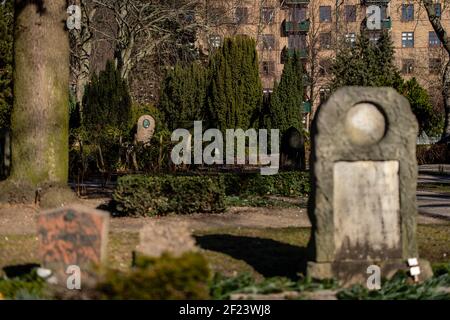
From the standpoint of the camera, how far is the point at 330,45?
47.0 metres

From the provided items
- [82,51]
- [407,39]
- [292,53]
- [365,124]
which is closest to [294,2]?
[292,53]

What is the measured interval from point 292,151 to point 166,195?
7.81 m

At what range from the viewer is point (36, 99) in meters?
12.4

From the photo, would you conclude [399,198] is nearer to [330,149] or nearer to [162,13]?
[330,149]

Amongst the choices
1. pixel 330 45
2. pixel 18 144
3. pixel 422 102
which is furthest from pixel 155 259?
pixel 330 45

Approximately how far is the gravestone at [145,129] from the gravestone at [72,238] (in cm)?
1666

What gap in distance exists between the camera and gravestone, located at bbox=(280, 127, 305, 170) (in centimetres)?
1898

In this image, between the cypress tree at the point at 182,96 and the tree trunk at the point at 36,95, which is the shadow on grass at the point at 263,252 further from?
the cypress tree at the point at 182,96

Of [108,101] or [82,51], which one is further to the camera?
[82,51]

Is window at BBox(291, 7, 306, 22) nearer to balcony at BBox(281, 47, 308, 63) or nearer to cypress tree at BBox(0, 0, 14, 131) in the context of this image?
balcony at BBox(281, 47, 308, 63)

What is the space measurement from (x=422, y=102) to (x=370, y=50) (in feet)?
15.0

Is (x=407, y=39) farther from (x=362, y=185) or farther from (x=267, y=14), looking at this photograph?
(x=362, y=185)

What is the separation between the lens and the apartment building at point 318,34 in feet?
143

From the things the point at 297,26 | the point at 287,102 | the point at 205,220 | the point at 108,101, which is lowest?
the point at 205,220
